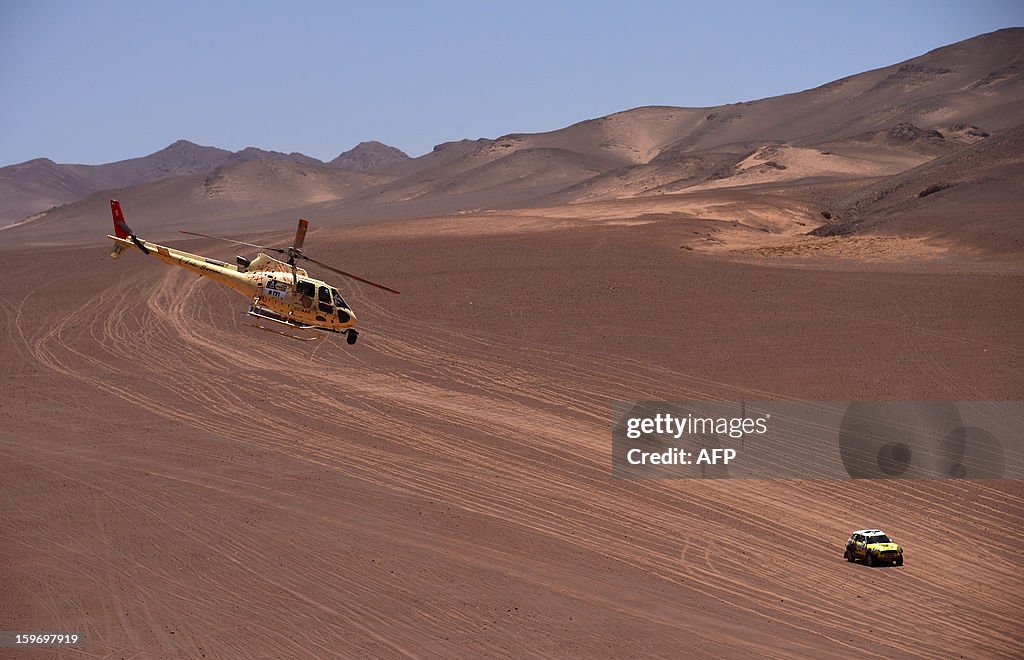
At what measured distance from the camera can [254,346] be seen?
133 ft

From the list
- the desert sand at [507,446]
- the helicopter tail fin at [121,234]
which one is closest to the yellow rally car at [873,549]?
the desert sand at [507,446]

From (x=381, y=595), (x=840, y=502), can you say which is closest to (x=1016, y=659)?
(x=840, y=502)

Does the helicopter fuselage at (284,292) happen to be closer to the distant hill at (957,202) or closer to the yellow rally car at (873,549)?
the yellow rally car at (873,549)

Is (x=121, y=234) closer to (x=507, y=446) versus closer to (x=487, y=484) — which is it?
(x=487, y=484)

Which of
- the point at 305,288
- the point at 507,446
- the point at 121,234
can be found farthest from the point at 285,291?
the point at 507,446

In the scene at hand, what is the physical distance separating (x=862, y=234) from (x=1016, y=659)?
4026 cm

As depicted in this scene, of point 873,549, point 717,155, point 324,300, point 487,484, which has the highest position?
point 717,155

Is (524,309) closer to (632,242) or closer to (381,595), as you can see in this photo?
(632,242)
